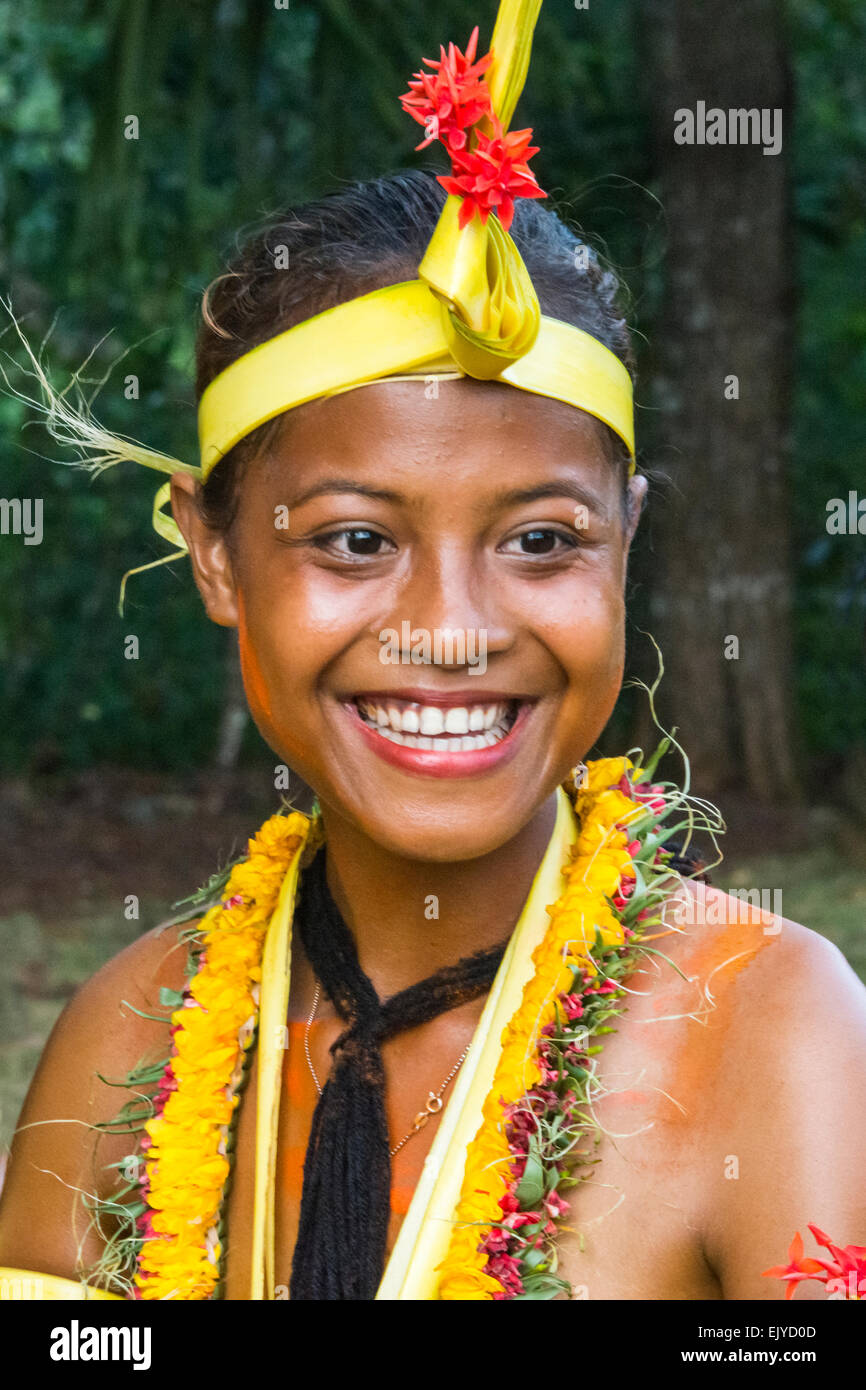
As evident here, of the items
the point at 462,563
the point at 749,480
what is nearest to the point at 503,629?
the point at 462,563

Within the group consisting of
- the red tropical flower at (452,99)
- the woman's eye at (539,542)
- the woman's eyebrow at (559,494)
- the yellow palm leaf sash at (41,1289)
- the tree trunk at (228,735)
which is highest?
the tree trunk at (228,735)

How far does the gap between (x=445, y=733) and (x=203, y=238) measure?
4761 millimetres

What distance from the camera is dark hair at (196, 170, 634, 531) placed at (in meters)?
2.09

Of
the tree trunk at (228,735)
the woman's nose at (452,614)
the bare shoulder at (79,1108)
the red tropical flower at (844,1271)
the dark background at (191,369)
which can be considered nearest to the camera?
the red tropical flower at (844,1271)

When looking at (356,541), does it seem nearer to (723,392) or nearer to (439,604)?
(439,604)

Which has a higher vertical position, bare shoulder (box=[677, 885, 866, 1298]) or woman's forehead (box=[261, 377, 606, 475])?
woman's forehead (box=[261, 377, 606, 475])

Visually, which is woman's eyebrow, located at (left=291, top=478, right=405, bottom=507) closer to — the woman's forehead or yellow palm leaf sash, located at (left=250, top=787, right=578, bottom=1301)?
the woman's forehead

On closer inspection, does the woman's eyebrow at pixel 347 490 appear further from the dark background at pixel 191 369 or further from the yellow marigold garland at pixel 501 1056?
the dark background at pixel 191 369

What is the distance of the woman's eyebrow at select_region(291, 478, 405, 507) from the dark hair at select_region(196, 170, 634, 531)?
0.14 m

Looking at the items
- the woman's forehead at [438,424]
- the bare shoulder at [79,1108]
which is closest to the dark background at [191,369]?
the bare shoulder at [79,1108]

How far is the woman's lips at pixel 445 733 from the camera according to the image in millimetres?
2014

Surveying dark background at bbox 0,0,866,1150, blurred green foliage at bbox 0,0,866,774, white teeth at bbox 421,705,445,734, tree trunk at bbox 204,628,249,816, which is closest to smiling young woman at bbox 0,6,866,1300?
white teeth at bbox 421,705,445,734

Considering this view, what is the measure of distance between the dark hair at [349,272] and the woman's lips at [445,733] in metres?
0.38
